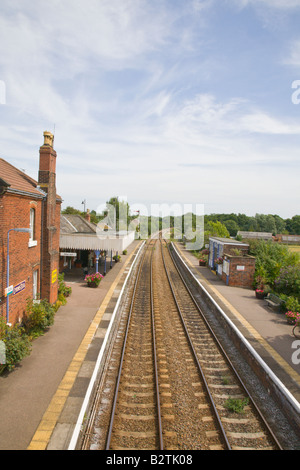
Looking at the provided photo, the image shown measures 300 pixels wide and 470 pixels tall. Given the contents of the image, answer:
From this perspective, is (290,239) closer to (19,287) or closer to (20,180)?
(20,180)

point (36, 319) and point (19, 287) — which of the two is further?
point (36, 319)

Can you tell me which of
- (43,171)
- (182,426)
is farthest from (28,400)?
(43,171)

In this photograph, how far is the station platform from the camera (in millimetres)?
6609

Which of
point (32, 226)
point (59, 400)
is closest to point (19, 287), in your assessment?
point (32, 226)

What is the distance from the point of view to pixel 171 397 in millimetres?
8484

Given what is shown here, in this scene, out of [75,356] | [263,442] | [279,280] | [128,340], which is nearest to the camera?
[263,442]

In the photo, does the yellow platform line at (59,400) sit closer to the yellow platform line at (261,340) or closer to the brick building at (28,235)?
the brick building at (28,235)

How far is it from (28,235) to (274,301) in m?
13.2

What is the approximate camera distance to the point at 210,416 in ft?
25.2

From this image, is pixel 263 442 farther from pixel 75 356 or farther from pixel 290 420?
pixel 75 356

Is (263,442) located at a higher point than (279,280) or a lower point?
lower

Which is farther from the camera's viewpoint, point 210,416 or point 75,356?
point 75,356

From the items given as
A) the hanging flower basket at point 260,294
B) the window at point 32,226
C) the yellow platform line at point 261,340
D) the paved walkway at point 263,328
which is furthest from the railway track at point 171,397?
the hanging flower basket at point 260,294
